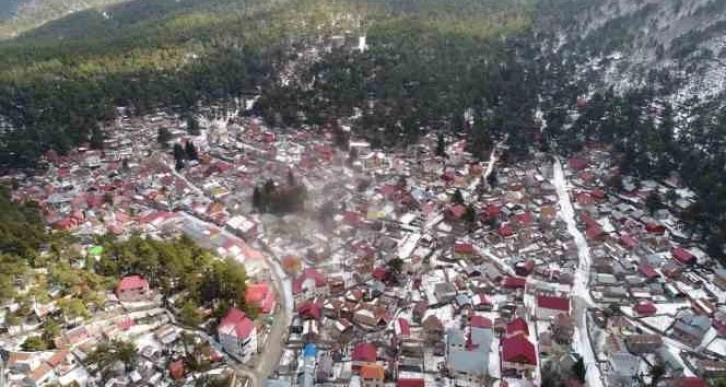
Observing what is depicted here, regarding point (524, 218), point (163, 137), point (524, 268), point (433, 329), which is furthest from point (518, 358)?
point (163, 137)

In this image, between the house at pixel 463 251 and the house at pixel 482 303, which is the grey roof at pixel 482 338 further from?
the house at pixel 463 251

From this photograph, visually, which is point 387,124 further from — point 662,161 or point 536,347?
point 536,347

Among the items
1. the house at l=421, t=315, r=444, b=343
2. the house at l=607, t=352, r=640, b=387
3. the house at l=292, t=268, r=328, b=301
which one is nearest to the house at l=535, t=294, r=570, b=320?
the house at l=607, t=352, r=640, b=387

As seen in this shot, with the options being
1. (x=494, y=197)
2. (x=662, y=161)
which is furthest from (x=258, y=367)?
(x=662, y=161)

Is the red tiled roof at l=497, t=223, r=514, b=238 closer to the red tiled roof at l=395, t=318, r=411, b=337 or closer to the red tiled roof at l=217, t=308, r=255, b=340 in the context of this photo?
the red tiled roof at l=395, t=318, r=411, b=337

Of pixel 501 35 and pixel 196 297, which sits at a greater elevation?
pixel 501 35
